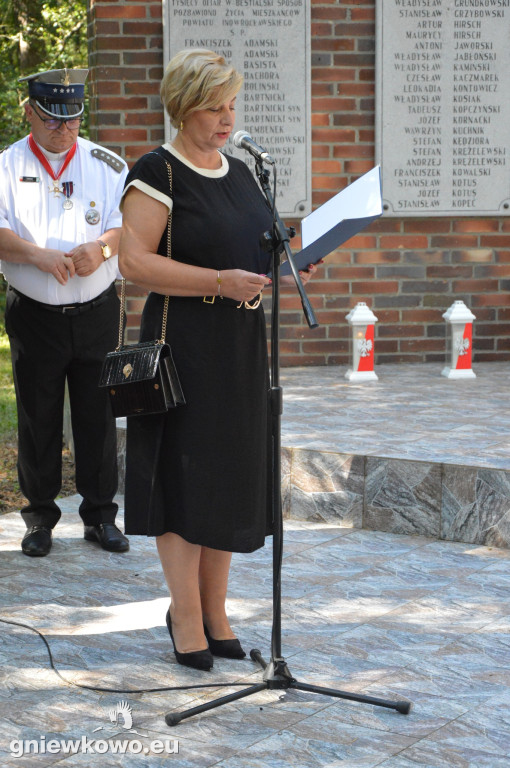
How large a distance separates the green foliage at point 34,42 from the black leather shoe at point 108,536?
396 inches

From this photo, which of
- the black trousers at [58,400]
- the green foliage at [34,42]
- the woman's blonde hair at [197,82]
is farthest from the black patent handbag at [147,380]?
the green foliage at [34,42]

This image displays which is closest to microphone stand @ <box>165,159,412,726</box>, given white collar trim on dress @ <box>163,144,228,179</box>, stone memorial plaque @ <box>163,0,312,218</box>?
white collar trim on dress @ <box>163,144,228,179</box>

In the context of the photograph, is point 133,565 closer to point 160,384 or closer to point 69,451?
point 160,384

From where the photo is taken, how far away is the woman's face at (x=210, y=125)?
3.11 m

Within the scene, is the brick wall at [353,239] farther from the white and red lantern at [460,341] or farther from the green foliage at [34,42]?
the green foliage at [34,42]

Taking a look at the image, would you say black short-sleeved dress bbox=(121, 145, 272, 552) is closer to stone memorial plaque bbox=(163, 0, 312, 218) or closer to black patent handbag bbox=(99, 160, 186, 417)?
black patent handbag bbox=(99, 160, 186, 417)

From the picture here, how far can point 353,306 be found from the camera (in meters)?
7.48

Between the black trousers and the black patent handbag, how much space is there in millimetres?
1288

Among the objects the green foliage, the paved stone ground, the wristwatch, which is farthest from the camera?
the green foliage

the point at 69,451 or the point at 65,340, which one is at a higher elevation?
the point at 65,340

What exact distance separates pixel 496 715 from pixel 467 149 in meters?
5.07

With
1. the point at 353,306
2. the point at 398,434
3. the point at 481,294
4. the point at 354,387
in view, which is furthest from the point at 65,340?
the point at 481,294

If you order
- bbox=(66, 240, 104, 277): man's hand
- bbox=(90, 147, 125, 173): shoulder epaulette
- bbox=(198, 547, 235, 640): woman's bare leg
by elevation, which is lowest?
bbox=(198, 547, 235, 640): woman's bare leg

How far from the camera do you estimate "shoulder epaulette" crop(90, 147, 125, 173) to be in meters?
4.61
